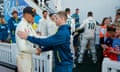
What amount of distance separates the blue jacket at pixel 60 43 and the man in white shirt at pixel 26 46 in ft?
1.43

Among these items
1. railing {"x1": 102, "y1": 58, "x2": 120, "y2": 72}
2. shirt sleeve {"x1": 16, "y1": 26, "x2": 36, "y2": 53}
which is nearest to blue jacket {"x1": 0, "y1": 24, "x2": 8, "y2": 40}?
shirt sleeve {"x1": 16, "y1": 26, "x2": 36, "y2": 53}

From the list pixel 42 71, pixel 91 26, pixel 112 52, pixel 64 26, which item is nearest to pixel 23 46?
pixel 64 26

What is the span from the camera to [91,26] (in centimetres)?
1074

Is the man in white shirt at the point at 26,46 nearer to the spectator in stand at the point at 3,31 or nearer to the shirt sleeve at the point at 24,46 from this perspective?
the shirt sleeve at the point at 24,46

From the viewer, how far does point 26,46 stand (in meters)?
5.34

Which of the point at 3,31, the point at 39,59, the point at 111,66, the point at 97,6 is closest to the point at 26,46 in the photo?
the point at 39,59

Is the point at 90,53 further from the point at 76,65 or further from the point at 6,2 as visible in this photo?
the point at 6,2

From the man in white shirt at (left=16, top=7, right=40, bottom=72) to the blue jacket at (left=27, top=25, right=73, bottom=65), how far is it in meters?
0.44

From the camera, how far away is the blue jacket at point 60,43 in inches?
184

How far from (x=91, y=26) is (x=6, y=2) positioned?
324 cm

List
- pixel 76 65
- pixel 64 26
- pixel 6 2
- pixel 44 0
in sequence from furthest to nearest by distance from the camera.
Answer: pixel 44 0 → pixel 6 2 → pixel 76 65 → pixel 64 26

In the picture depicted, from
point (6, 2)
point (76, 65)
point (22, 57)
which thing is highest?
point (6, 2)

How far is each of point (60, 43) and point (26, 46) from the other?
2.63 feet

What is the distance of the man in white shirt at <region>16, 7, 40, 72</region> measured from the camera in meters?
5.32
